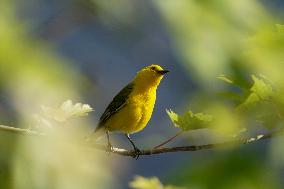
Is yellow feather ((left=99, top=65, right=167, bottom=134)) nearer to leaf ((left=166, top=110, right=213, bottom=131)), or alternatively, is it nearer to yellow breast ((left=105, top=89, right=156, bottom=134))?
yellow breast ((left=105, top=89, right=156, bottom=134))

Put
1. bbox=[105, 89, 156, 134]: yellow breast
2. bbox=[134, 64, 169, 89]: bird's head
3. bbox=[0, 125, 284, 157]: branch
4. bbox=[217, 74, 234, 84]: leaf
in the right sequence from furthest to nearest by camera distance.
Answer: bbox=[134, 64, 169, 89]: bird's head → bbox=[105, 89, 156, 134]: yellow breast → bbox=[217, 74, 234, 84]: leaf → bbox=[0, 125, 284, 157]: branch

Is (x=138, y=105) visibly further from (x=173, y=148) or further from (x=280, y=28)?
(x=280, y=28)

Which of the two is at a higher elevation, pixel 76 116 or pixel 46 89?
pixel 76 116

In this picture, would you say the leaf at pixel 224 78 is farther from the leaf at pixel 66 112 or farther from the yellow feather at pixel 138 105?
the yellow feather at pixel 138 105

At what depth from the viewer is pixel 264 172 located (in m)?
0.66

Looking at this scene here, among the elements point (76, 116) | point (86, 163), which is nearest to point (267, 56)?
point (86, 163)

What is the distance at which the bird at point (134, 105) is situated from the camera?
326cm

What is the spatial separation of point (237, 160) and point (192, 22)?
0.18 meters

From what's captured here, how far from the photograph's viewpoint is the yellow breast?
3232 millimetres

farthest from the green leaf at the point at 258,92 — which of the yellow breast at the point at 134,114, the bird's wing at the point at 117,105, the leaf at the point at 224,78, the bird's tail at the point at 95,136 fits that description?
the bird's wing at the point at 117,105

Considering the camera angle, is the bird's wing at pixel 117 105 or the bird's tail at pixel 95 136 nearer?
the bird's tail at pixel 95 136

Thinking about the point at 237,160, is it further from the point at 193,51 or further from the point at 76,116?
the point at 76,116

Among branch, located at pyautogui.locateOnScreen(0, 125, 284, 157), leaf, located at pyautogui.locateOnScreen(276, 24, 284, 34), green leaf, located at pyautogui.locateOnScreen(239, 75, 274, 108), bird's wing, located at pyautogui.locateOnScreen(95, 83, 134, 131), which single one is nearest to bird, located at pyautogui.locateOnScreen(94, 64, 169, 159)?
bird's wing, located at pyautogui.locateOnScreen(95, 83, 134, 131)

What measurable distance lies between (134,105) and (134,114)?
0.62 feet
